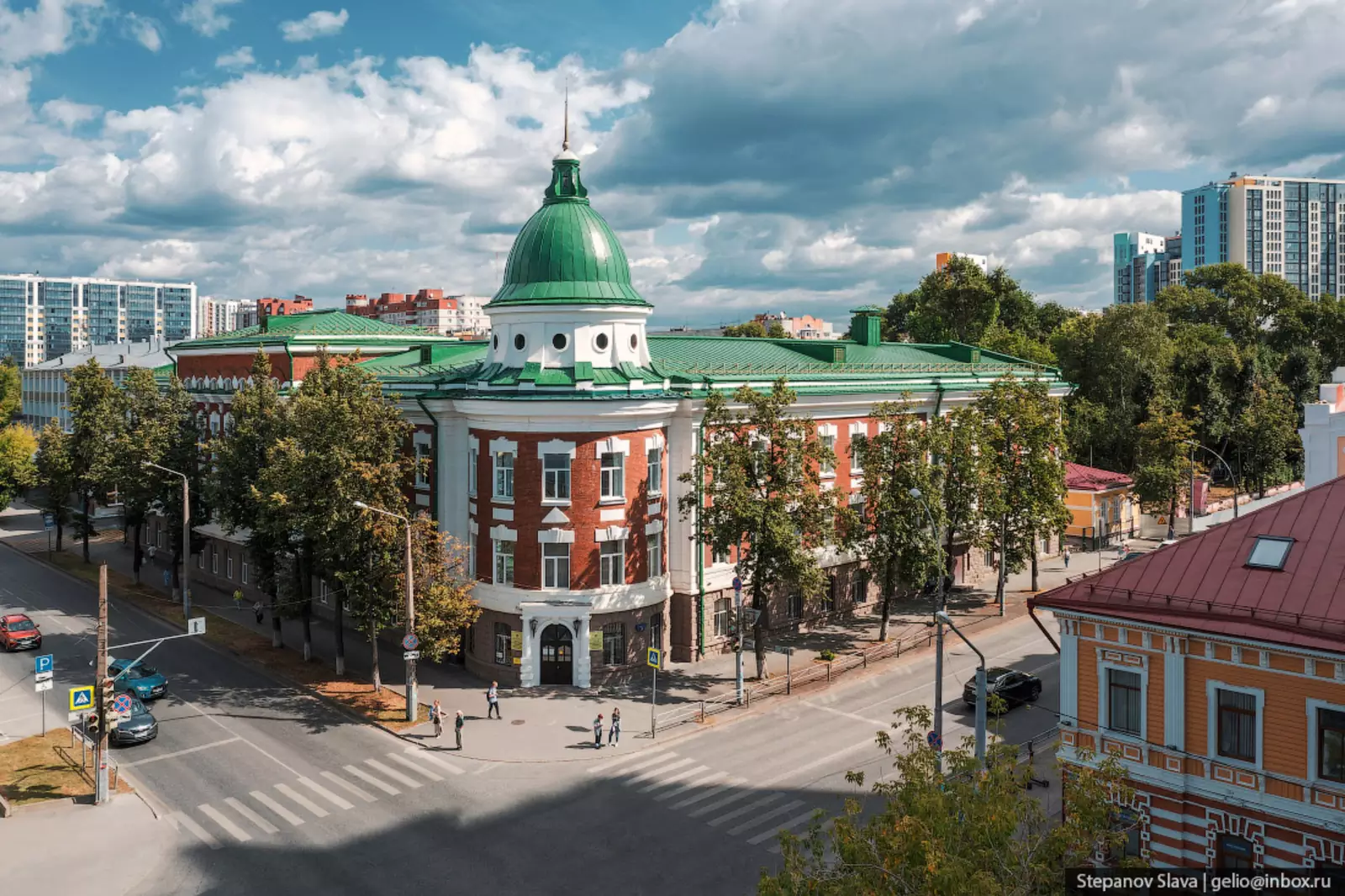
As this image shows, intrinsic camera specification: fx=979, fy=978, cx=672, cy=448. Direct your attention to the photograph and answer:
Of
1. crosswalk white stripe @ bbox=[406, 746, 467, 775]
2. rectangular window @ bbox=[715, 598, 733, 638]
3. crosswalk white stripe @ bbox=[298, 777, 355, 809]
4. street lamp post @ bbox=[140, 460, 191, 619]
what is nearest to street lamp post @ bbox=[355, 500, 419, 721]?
crosswalk white stripe @ bbox=[406, 746, 467, 775]

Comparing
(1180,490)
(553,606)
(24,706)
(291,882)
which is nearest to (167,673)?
(24,706)

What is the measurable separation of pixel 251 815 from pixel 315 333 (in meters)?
35.1

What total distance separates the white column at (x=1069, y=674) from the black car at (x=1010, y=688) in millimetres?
14097

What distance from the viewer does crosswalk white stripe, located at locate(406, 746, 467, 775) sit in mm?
33688

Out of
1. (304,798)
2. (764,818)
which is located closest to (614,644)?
(764,818)

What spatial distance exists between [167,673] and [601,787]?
942 inches

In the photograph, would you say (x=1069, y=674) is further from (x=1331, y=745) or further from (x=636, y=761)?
(x=636, y=761)

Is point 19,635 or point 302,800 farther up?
point 19,635

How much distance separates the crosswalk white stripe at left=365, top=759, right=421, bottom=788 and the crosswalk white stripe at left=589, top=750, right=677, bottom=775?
5.96 meters

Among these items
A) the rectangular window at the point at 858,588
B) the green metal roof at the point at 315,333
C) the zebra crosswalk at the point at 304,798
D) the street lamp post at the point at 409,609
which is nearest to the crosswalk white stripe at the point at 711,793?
the zebra crosswalk at the point at 304,798

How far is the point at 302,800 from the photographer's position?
31.2 m

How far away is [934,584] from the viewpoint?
2221 inches

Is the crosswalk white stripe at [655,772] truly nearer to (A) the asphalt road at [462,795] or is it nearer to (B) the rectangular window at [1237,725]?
(A) the asphalt road at [462,795]

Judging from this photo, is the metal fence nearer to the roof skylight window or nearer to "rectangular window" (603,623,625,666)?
"rectangular window" (603,623,625,666)
